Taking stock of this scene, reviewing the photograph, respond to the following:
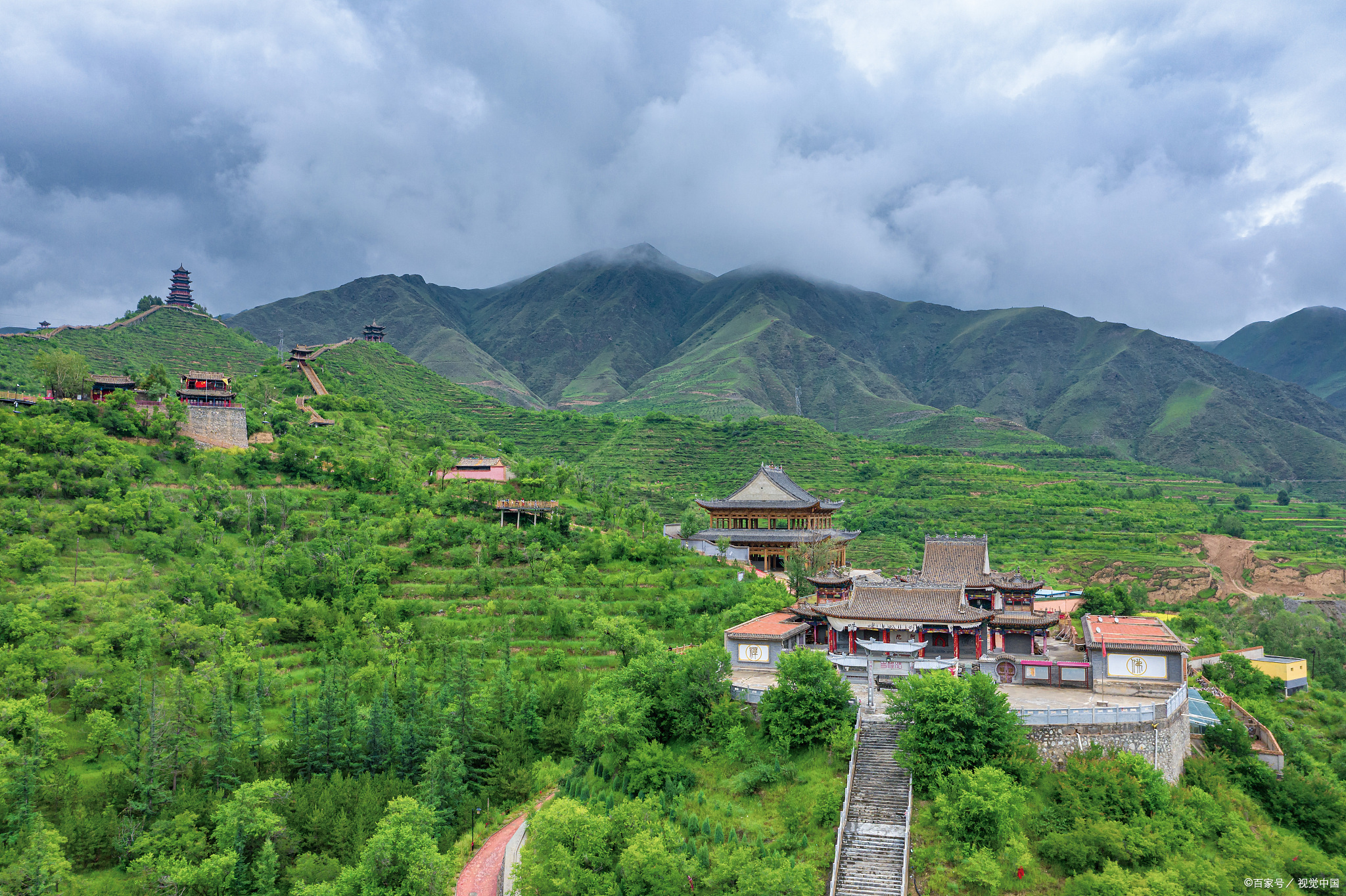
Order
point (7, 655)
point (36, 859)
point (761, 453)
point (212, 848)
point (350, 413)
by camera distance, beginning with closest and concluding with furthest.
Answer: point (36, 859)
point (212, 848)
point (7, 655)
point (350, 413)
point (761, 453)

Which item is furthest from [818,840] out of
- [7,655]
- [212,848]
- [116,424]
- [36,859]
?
[116,424]

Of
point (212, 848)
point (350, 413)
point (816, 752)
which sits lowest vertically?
point (212, 848)

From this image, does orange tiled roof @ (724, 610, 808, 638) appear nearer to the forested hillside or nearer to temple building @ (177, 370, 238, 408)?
the forested hillside

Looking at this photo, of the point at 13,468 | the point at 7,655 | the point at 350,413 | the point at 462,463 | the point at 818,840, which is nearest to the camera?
the point at 818,840

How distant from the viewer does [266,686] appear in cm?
3397

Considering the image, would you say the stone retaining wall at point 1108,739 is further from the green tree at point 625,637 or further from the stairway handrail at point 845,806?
the green tree at point 625,637

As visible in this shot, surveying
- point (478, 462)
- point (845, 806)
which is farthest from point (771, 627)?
point (478, 462)

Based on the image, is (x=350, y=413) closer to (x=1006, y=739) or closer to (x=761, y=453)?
(x=761, y=453)

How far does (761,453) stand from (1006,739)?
67.6m

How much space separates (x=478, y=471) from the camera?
6094 centimetres

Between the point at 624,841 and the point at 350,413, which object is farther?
the point at 350,413

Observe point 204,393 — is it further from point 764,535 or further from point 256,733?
point 764,535

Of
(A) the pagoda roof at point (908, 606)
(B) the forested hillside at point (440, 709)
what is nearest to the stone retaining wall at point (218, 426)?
(B) the forested hillside at point (440, 709)

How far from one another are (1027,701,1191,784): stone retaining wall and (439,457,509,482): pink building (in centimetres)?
4099
